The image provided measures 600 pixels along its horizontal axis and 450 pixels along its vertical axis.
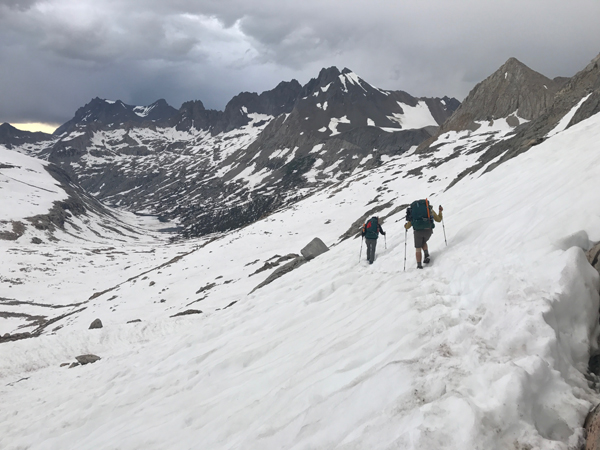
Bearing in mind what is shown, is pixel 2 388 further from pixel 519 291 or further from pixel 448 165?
pixel 448 165

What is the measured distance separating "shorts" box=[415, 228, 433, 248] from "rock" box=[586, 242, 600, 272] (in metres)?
4.04

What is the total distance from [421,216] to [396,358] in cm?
548

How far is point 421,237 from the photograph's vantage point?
9.52 metres

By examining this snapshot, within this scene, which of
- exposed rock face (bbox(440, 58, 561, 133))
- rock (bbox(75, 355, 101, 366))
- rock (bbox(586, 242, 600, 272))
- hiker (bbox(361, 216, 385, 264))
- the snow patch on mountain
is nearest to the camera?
rock (bbox(586, 242, 600, 272))

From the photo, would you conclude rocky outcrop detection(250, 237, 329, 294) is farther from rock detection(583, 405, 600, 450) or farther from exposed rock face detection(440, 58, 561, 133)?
exposed rock face detection(440, 58, 561, 133)

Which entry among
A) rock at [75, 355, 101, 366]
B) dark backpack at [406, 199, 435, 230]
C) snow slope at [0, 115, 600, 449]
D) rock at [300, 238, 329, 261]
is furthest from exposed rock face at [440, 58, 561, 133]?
rock at [75, 355, 101, 366]

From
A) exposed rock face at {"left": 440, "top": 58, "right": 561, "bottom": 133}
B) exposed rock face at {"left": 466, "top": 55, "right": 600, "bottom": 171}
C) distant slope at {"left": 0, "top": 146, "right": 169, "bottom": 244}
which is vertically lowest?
distant slope at {"left": 0, "top": 146, "right": 169, "bottom": 244}

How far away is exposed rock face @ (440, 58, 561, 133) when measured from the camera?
83.5 metres

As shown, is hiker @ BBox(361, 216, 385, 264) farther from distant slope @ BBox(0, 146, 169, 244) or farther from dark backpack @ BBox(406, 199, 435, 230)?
distant slope @ BBox(0, 146, 169, 244)

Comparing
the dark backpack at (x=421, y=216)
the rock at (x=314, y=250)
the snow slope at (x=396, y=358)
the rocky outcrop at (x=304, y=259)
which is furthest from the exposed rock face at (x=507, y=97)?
the dark backpack at (x=421, y=216)

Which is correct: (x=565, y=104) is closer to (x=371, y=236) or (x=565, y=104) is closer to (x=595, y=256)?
(x=371, y=236)

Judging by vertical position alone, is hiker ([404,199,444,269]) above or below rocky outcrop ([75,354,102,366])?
above

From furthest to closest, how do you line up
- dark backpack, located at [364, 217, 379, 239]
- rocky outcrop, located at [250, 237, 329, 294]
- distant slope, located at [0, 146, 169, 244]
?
distant slope, located at [0, 146, 169, 244] → rocky outcrop, located at [250, 237, 329, 294] → dark backpack, located at [364, 217, 379, 239]

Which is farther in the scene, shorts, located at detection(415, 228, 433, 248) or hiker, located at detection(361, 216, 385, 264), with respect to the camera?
hiker, located at detection(361, 216, 385, 264)
